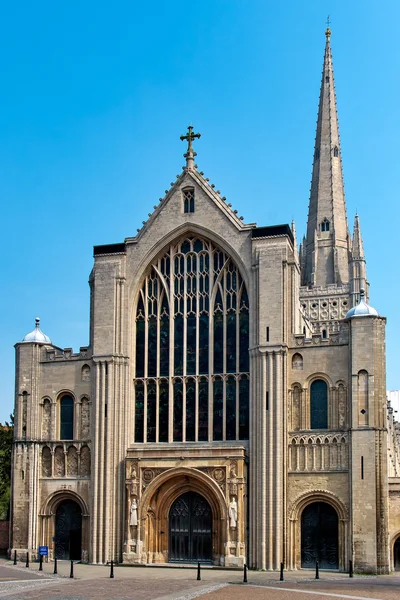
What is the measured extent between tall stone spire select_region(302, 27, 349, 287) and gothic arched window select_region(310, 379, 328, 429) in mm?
42416

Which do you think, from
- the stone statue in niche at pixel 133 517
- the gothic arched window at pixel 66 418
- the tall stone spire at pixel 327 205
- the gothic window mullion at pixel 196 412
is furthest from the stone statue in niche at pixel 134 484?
the tall stone spire at pixel 327 205

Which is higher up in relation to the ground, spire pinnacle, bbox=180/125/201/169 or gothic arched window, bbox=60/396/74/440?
spire pinnacle, bbox=180/125/201/169

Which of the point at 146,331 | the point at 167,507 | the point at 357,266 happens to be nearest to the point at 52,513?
the point at 167,507

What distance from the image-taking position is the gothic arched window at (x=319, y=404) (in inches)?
1762

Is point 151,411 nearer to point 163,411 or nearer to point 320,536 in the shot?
point 163,411

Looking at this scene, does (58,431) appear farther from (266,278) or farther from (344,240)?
(344,240)

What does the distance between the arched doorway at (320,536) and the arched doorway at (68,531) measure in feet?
38.5

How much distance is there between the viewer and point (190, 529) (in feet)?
→ 150

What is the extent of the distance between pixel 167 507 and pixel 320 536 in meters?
7.70

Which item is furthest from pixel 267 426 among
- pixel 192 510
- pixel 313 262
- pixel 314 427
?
pixel 313 262

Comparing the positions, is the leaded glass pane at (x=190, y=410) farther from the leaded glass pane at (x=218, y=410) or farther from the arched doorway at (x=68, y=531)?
the arched doorway at (x=68, y=531)

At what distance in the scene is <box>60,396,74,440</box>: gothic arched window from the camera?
48.8 m

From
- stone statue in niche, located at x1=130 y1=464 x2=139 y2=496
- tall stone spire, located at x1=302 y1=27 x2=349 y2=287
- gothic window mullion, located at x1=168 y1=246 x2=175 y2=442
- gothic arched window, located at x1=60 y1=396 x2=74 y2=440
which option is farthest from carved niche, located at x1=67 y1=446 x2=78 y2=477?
tall stone spire, located at x1=302 y1=27 x2=349 y2=287

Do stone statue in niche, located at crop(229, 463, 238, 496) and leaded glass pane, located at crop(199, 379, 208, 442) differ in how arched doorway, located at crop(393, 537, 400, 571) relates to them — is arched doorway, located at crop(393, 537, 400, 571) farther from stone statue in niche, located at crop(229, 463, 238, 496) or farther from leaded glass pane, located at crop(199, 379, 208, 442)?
leaded glass pane, located at crop(199, 379, 208, 442)
